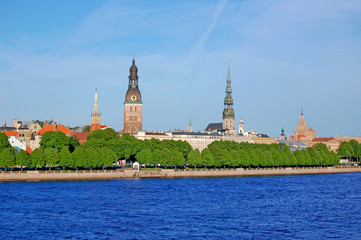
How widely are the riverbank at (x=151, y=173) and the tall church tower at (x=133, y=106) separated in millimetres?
53939

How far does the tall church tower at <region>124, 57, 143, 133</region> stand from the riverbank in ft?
177

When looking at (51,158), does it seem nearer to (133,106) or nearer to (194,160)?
(194,160)

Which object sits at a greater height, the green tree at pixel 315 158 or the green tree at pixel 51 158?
the green tree at pixel 315 158

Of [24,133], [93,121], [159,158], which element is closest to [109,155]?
[159,158]

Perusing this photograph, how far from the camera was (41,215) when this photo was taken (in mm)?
63031

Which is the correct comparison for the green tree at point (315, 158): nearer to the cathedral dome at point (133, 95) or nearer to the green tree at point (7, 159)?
the cathedral dome at point (133, 95)

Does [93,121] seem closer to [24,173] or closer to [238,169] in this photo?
[238,169]

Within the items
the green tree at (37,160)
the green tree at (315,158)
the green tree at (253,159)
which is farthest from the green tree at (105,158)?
the green tree at (315,158)

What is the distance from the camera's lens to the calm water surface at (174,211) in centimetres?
5550

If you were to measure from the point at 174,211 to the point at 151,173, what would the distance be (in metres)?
48.4

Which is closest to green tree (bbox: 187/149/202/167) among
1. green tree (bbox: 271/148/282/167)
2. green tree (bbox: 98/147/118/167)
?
green tree (bbox: 98/147/118/167)

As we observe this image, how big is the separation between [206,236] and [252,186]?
47.3 metres

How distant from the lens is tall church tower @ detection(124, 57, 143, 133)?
179m

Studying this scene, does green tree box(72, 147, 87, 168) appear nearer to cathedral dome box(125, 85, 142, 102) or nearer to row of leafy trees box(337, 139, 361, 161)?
cathedral dome box(125, 85, 142, 102)
